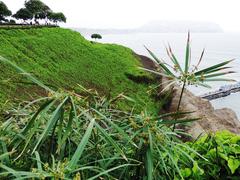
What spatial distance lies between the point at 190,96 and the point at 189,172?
55.1 ft

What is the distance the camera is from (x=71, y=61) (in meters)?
25.5

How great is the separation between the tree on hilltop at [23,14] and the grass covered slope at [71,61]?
814cm

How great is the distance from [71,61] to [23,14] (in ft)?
47.3

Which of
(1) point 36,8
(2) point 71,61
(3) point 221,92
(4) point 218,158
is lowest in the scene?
(3) point 221,92

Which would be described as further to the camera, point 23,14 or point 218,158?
point 23,14

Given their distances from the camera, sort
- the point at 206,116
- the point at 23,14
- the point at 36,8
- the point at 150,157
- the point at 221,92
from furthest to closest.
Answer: the point at 221,92
the point at 36,8
the point at 23,14
the point at 206,116
the point at 150,157

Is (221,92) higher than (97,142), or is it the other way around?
(97,142)

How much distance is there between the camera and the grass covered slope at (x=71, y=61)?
21.5 metres

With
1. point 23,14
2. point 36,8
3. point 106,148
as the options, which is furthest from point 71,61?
point 106,148

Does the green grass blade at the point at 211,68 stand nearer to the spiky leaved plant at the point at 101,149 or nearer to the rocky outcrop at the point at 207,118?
the spiky leaved plant at the point at 101,149

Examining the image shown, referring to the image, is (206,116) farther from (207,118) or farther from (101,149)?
(101,149)

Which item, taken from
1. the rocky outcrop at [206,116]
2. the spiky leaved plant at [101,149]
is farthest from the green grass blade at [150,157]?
the rocky outcrop at [206,116]

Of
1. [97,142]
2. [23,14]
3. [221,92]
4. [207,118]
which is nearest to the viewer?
[97,142]

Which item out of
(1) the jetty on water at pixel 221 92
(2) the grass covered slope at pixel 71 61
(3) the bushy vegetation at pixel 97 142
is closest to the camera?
(3) the bushy vegetation at pixel 97 142
